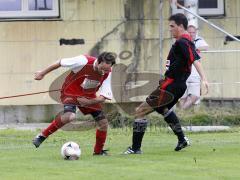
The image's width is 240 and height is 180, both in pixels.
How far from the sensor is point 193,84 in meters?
18.4

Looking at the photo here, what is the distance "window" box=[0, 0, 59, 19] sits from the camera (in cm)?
1945

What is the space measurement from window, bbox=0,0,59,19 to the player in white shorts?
3182mm

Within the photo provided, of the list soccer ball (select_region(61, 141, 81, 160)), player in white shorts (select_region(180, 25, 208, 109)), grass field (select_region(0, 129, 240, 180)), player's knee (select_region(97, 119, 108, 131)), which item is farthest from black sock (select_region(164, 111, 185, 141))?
player in white shorts (select_region(180, 25, 208, 109))

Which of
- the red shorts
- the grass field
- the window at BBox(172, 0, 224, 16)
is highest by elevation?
the window at BBox(172, 0, 224, 16)

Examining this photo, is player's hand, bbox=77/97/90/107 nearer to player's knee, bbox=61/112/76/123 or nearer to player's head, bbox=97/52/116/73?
player's knee, bbox=61/112/76/123

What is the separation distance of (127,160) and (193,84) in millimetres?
7098

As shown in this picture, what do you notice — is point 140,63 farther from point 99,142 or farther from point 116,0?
point 99,142

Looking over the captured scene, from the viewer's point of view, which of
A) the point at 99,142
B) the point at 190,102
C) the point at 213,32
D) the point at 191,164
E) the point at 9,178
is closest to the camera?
the point at 9,178

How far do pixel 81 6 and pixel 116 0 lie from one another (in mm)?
789

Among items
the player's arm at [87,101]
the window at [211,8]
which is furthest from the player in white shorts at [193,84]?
the player's arm at [87,101]

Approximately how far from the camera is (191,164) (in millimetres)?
11000

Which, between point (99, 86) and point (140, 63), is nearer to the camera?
point (99, 86)

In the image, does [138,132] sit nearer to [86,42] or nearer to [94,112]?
[94,112]

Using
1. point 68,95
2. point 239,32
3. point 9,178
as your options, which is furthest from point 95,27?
point 9,178
